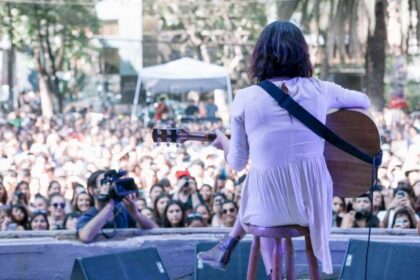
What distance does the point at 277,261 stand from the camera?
5789mm

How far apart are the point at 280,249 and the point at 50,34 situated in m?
34.1

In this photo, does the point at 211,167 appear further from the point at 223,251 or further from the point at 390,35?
the point at 390,35

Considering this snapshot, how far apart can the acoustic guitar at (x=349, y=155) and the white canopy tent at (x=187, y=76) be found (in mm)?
21796

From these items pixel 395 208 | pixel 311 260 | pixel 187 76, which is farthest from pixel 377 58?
pixel 311 260

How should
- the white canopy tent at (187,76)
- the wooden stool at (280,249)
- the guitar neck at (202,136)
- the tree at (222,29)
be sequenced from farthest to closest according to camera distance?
the tree at (222,29)
the white canopy tent at (187,76)
the guitar neck at (202,136)
the wooden stool at (280,249)

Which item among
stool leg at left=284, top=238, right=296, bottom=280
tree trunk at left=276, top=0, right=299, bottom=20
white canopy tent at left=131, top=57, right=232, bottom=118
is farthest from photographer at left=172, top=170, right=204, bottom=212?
white canopy tent at left=131, top=57, right=232, bottom=118

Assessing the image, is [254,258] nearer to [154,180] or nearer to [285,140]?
[285,140]

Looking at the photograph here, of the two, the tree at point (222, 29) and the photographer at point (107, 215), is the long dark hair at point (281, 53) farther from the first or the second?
the tree at point (222, 29)

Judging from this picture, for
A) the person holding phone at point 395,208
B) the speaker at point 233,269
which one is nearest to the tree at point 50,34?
the person holding phone at point 395,208

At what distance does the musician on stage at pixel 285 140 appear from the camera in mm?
5418

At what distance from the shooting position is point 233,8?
43375 millimetres

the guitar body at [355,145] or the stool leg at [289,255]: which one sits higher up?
the guitar body at [355,145]

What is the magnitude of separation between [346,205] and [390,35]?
57.0 feet

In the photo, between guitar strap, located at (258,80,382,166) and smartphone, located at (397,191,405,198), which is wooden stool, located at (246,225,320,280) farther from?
smartphone, located at (397,191,405,198)
